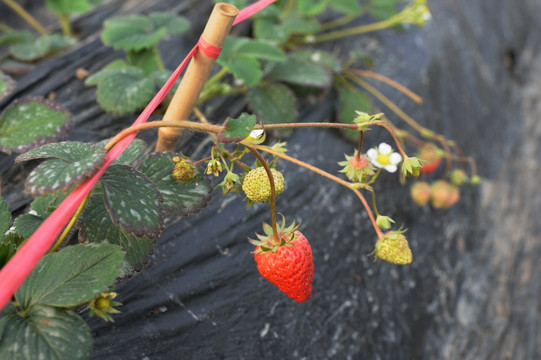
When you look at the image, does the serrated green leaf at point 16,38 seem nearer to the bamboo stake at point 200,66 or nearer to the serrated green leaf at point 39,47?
the serrated green leaf at point 39,47

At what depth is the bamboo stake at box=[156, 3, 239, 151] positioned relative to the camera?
A: 0.65m

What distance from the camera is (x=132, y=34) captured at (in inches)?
41.1

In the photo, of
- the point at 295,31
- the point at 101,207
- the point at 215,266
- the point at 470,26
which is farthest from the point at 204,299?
the point at 470,26

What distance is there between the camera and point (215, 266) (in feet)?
2.67

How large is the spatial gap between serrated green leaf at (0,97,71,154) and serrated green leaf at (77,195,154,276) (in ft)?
0.82

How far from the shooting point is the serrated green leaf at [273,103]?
1.05 m

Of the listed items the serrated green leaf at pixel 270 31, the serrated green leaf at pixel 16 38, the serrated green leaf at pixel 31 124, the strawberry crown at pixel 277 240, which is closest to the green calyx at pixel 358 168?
the strawberry crown at pixel 277 240

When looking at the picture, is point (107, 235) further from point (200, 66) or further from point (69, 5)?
point (69, 5)

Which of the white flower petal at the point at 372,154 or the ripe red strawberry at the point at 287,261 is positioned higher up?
the white flower petal at the point at 372,154

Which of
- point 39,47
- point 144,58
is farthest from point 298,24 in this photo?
point 39,47

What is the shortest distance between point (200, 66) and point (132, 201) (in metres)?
0.24

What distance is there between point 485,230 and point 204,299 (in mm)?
1050

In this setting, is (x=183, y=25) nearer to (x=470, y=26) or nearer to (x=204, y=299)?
(x=204, y=299)

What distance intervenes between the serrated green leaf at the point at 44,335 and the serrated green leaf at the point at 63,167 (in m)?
0.15
